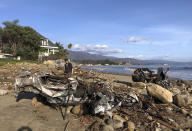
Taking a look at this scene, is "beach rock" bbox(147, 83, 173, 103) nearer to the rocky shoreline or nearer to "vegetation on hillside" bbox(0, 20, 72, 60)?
the rocky shoreline

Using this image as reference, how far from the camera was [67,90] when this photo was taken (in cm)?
588

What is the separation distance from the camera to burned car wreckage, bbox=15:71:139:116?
5.73 metres

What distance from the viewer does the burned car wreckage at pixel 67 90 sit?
573 cm

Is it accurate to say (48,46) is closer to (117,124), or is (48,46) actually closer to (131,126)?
(117,124)

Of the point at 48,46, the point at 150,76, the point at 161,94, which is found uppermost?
the point at 48,46

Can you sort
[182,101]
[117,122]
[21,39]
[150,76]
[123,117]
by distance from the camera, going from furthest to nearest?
[21,39] < [150,76] < [182,101] < [123,117] < [117,122]

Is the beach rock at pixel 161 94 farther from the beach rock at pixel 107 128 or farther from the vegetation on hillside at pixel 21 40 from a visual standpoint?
the vegetation on hillside at pixel 21 40

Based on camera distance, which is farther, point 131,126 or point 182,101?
point 182,101

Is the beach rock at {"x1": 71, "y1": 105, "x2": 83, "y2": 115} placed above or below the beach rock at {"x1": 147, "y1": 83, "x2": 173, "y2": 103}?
below

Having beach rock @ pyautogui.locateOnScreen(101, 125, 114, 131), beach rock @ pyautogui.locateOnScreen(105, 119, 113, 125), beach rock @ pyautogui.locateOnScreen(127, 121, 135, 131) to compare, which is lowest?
beach rock @ pyautogui.locateOnScreen(127, 121, 135, 131)

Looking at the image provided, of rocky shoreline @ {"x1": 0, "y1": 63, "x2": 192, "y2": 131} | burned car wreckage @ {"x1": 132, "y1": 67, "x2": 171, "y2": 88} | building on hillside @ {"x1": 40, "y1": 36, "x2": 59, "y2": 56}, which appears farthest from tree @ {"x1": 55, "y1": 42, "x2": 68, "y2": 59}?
rocky shoreline @ {"x1": 0, "y1": 63, "x2": 192, "y2": 131}

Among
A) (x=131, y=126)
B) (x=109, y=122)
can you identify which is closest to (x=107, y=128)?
(x=109, y=122)

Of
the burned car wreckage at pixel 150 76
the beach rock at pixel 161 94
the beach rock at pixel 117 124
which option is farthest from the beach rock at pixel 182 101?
the burned car wreckage at pixel 150 76

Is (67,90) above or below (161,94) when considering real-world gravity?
above
